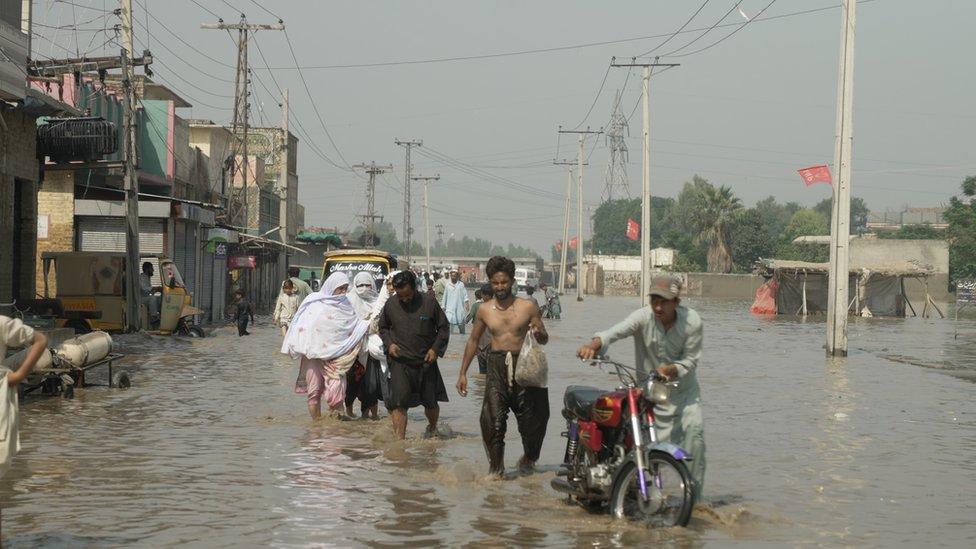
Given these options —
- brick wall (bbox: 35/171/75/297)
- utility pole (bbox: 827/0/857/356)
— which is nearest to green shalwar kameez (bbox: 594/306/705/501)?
utility pole (bbox: 827/0/857/356)

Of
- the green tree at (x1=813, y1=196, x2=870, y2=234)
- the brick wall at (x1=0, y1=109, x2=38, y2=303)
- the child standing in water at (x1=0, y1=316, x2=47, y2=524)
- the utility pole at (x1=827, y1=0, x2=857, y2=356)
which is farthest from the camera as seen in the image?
the green tree at (x1=813, y1=196, x2=870, y2=234)

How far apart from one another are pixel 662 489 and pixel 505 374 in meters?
2.11

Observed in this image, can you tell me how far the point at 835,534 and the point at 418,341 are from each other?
4.18 m

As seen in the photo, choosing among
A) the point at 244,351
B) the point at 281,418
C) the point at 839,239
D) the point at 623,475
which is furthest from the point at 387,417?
the point at 839,239

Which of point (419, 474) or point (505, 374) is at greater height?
point (505, 374)

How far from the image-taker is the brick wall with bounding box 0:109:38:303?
2112cm

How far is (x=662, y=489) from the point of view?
7289 mm

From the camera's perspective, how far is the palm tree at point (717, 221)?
97.6m

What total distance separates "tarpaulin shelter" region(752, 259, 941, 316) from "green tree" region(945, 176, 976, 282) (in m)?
26.4

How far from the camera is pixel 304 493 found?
8.78 meters

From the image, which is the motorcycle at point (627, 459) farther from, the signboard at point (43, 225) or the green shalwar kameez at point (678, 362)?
the signboard at point (43, 225)

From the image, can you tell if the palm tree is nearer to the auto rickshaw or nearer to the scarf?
the auto rickshaw

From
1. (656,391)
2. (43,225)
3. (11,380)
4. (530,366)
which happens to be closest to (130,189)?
(43,225)

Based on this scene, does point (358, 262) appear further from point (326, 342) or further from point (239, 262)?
point (326, 342)
